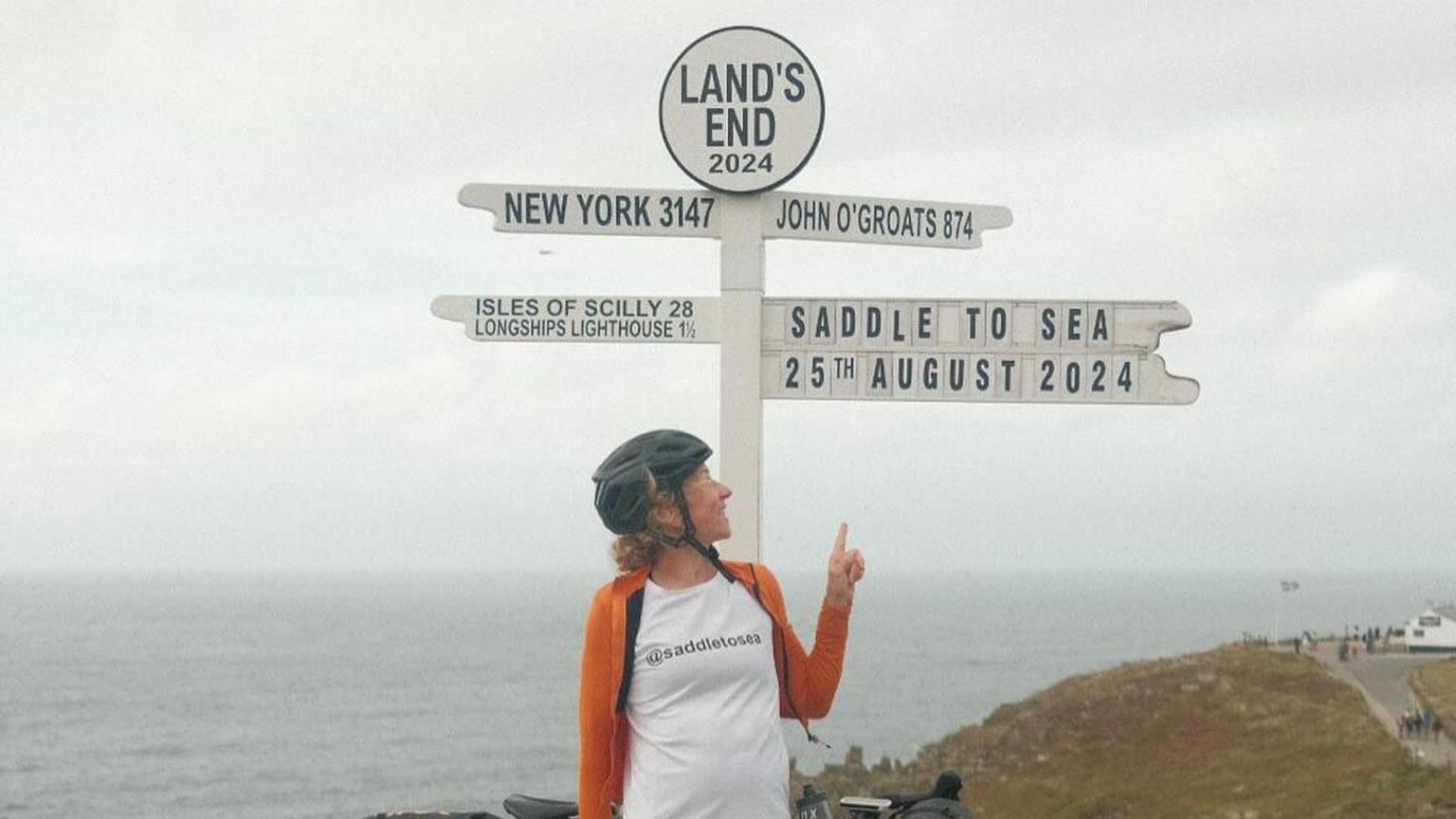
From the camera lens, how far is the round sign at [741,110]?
7215 mm

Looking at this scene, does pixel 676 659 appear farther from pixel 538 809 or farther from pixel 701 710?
pixel 538 809

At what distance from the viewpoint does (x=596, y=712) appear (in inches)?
152

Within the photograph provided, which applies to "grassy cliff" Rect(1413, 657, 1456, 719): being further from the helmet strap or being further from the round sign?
the helmet strap

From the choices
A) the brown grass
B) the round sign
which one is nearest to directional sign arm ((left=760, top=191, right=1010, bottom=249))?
the round sign

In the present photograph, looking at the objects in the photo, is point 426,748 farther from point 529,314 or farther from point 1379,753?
point 529,314

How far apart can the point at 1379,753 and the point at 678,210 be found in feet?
82.1

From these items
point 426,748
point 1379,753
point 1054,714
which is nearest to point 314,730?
point 426,748

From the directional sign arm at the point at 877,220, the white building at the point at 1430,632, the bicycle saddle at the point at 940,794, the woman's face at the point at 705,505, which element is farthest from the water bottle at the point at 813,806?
the white building at the point at 1430,632

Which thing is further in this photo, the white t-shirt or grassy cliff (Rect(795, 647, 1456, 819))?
grassy cliff (Rect(795, 647, 1456, 819))

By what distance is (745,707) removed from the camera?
154 inches

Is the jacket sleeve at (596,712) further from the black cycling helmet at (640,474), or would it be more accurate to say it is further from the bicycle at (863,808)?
the bicycle at (863,808)

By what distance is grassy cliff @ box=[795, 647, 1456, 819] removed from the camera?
24.8m

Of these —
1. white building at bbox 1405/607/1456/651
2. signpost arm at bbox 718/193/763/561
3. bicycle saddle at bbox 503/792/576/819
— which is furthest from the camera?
white building at bbox 1405/607/1456/651

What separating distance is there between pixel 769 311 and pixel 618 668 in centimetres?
360
